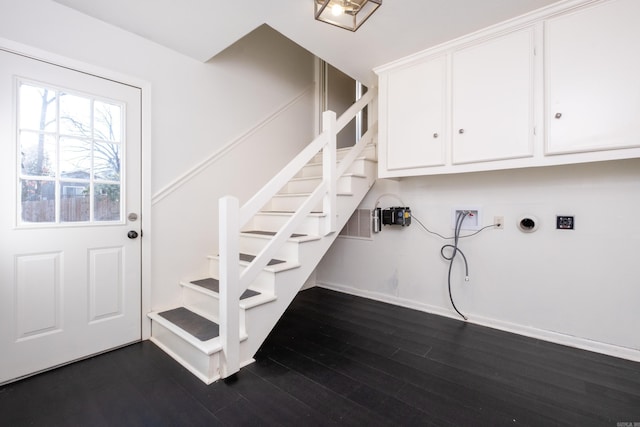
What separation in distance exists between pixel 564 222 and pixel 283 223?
7.51 ft

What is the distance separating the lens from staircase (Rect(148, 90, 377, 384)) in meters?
1.67

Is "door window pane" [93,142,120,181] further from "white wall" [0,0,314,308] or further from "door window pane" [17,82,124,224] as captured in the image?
"white wall" [0,0,314,308]

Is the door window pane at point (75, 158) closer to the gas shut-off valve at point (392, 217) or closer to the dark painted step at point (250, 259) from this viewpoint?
the dark painted step at point (250, 259)

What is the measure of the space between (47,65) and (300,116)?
2.34 m

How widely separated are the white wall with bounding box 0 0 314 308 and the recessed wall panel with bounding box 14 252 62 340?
0.57 metres

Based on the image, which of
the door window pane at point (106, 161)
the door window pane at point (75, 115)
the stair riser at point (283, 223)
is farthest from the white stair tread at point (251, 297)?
the door window pane at point (75, 115)

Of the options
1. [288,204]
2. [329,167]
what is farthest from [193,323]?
[329,167]

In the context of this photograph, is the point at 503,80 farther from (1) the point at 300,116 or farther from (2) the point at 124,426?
(2) the point at 124,426

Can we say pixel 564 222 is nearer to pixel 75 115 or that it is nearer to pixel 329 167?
pixel 329 167

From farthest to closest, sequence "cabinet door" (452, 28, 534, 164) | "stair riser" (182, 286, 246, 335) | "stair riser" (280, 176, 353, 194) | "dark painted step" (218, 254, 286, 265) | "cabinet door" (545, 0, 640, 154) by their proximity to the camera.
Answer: "stair riser" (280, 176, 353, 194) < "dark painted step" (218, 254, 286, 265) < "stair riser" (182, 286, 246, 335) < "cabinet door" (452, 28, 534, 164) < "cabinet door" (545, 0, 640, 154)

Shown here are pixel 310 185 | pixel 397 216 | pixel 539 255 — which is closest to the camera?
pixel 539 255

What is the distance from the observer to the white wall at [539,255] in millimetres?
1969

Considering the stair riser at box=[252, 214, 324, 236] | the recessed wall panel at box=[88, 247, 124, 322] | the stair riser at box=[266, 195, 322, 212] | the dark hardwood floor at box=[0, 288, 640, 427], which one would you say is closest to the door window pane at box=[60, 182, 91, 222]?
the recessed wall panel at box=[88, 247, 124, 322]

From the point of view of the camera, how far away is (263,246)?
2.43m
